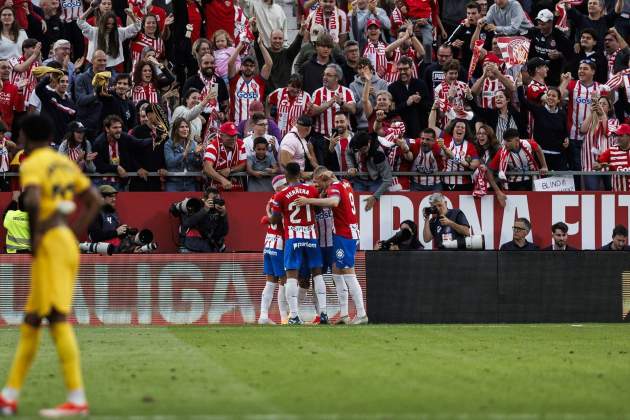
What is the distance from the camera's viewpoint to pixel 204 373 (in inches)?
480

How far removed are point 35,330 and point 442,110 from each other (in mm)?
14710

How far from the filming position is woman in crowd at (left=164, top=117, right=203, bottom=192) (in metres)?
21.5

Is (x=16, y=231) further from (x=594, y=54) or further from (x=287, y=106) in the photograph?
(x=594, y=54)

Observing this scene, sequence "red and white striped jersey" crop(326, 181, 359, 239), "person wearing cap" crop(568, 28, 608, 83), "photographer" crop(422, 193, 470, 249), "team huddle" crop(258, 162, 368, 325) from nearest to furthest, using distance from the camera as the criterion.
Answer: "team huddle" crop(258, 162, 368, 325) → "red and white striped jersey" crop(326, 181, 359, 239) → "photographer" crop(422, 193, 470, 249) → "person wearing cap" crop(568, 28, 608, 83)

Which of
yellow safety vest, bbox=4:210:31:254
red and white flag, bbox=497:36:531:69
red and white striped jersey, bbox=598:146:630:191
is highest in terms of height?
red and white flag, bbox=497:36:531:69

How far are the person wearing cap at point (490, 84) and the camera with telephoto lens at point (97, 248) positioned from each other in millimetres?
7329

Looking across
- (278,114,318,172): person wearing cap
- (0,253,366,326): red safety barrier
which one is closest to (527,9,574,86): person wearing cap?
(278,114,318,172): person wearing cap

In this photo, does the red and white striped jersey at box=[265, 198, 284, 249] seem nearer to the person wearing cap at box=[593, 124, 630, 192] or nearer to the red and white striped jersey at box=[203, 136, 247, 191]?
the red and white striped jersey at box=[203, 136, 247, 191]

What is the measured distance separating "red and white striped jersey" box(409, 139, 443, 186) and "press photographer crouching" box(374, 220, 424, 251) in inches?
33.9

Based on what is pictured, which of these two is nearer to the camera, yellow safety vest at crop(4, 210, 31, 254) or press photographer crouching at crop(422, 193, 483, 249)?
yellow safety vest at crop(4, 210, 31, 254)

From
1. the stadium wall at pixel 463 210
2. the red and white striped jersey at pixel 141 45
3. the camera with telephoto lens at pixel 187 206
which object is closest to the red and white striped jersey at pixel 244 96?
the stadium wall at pixel 463 210

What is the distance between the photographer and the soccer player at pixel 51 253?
356 inches

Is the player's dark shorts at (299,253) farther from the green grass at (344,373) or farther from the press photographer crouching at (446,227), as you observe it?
the press photographer crouching at (446,227)

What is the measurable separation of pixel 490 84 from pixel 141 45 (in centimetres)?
656
